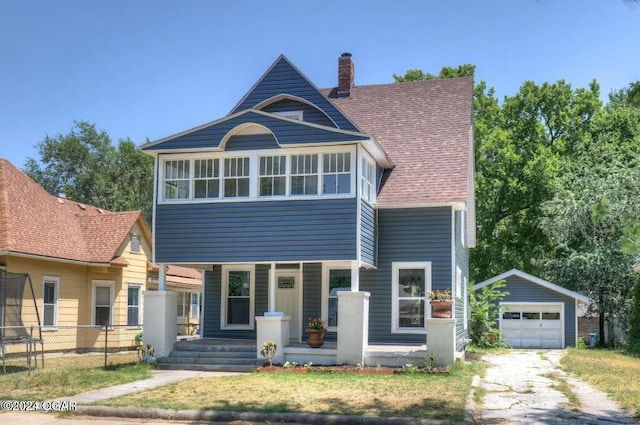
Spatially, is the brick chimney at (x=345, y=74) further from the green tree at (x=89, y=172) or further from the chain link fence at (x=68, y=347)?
the green tree at (x=89, y=172)

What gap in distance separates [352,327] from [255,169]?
4.67 meters

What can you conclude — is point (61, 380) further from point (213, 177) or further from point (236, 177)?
point (236, 177)

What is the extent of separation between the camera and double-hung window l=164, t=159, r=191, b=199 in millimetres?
18438

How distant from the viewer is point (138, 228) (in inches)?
1009

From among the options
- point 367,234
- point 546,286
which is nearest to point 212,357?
point 367,234

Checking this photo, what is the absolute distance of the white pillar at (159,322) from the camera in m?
17.8

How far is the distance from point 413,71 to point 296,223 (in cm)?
2455

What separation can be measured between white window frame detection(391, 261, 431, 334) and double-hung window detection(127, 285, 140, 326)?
10776 mm

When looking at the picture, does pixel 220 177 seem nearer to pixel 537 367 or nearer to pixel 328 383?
pixel 328 383

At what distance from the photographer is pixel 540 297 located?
101ft

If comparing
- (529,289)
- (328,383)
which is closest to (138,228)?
(328,383)

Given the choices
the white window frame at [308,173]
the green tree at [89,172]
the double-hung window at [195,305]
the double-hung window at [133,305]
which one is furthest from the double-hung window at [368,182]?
the green tree at [89,172]

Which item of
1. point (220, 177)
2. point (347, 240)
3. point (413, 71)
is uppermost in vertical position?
point (413, 71)

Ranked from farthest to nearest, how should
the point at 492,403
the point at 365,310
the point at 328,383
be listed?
the point at 365,310
the point at 328,383
the point at 492,403
